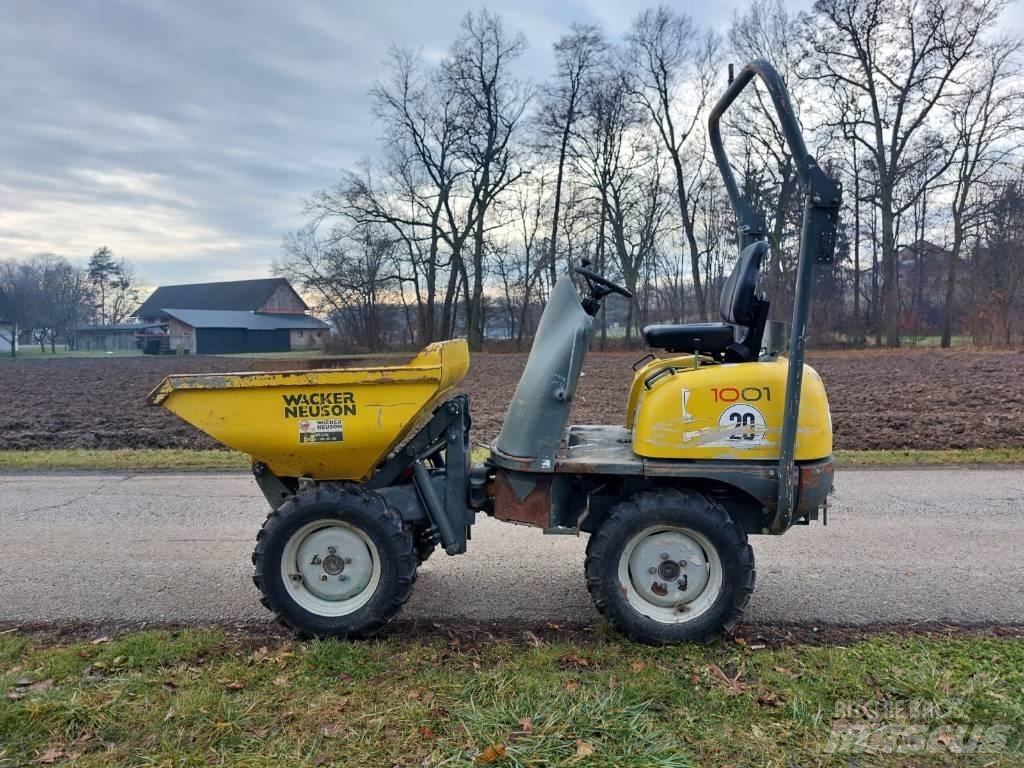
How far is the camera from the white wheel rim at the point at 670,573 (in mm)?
3443

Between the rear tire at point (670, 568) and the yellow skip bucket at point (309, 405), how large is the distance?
118cm

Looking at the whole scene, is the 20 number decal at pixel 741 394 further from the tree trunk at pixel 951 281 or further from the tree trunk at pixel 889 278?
the tree trunk at pixel 951 281

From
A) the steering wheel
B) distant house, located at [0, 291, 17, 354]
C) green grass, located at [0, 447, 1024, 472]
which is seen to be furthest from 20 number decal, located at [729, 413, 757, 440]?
distant house, located at [0, 291, 17, 354]

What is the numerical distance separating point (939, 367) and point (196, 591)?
21276 mm

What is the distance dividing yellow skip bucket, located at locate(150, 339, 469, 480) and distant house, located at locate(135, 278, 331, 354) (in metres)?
57.7

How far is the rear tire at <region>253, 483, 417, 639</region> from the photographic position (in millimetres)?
3486

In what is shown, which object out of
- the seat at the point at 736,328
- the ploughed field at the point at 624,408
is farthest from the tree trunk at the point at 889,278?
the seat at the point at 736,328

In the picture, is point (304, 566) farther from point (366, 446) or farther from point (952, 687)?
point (952, 687)

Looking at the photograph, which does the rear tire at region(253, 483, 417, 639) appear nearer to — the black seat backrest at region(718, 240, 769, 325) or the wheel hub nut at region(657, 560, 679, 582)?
the wheel hub nut at region(657, 560, 679, 582)

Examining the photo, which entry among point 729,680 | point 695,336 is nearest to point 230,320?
point 695,336

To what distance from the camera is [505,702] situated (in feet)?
9.34

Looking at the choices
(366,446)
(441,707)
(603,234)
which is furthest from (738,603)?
(603,234)

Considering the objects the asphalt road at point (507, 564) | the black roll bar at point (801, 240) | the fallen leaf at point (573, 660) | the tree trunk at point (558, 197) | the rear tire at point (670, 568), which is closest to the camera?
the black roll bar at point (801, 240)

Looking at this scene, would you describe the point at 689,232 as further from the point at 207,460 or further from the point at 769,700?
the point at 769,700
